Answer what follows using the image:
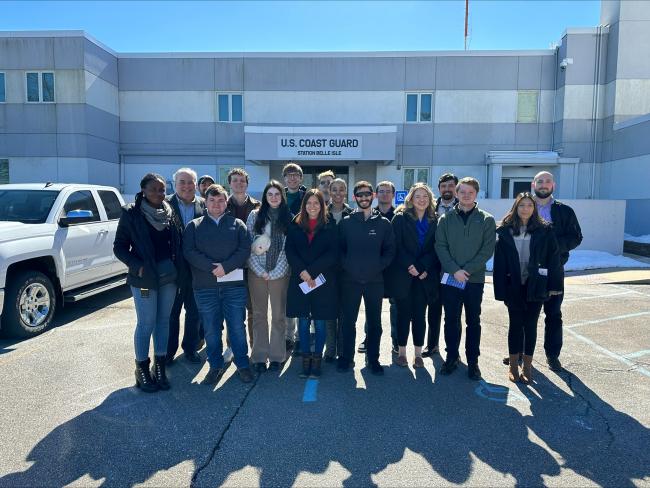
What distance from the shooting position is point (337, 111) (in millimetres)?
17750

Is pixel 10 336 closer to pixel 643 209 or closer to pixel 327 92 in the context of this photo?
pixel 327 92

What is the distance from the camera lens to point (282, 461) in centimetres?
302

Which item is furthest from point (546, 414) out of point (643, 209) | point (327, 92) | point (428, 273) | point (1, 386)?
point (327, 92)

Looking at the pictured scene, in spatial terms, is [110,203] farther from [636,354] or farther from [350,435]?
[636,354]

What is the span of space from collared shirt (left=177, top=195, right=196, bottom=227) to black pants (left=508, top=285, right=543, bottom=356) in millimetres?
3501

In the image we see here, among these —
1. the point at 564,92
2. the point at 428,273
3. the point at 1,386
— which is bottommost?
the point at 1,386

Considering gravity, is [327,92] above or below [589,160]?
above

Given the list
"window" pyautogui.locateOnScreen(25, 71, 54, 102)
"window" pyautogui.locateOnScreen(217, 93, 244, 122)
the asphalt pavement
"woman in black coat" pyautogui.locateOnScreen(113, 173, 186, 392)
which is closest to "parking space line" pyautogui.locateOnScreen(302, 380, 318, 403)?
the asphalt pavement

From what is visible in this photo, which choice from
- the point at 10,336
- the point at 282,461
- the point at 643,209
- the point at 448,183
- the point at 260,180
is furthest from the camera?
the point at 260,180

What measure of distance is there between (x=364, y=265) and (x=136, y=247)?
216 centimetres

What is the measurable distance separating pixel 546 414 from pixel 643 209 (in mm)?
14604

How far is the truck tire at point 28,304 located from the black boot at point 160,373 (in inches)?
100

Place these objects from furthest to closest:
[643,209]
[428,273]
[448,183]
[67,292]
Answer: [643,209]
[67,292]
[448,183]
[428,273]

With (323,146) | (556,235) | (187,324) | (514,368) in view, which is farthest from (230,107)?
(514,368)
